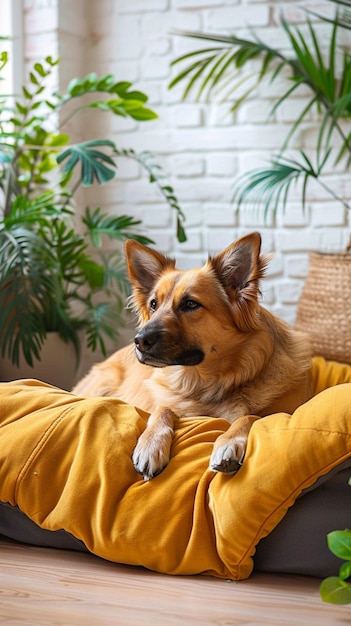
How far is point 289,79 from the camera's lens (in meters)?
3.48

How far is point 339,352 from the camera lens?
10.4 ft

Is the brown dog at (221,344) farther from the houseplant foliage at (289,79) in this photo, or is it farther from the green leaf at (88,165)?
Answer: the houseplant foliage at (289,79)

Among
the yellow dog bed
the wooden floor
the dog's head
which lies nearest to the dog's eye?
the dog's head

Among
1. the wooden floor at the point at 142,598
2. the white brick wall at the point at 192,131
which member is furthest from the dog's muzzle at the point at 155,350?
the white brick wall at the point at 192,131

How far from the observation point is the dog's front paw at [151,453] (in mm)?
1852

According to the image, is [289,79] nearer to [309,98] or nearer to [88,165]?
[309,98]

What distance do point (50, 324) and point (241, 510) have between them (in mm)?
1825

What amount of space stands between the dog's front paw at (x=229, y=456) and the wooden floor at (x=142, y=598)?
0.24 meters

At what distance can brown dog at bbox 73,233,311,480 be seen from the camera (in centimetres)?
216

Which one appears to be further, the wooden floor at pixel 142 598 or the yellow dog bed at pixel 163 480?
the yellow dog bed at pixel 163 480

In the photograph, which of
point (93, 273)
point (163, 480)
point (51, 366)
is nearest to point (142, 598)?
point (163, 480)

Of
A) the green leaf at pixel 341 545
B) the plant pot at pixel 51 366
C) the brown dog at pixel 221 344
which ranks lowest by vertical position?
the plant pot at pixel 51 366

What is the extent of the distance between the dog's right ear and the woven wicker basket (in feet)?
3.16

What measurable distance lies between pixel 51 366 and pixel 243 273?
1317 millimetres
